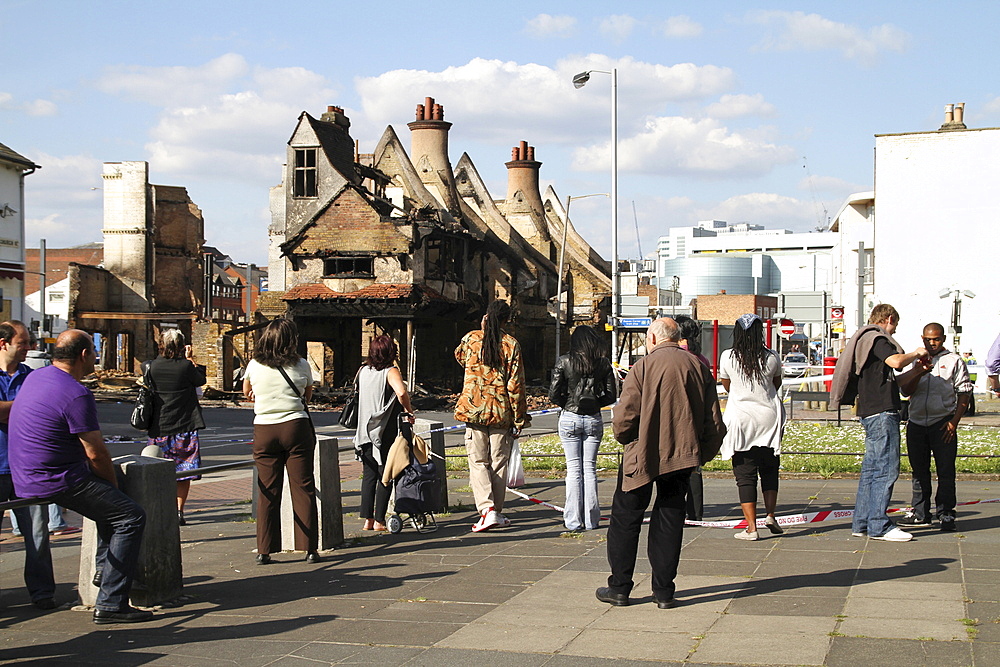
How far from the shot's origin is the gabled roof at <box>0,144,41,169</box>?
42969mm

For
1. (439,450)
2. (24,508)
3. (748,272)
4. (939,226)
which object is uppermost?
(748,272)

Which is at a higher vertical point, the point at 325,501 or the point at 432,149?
the point at 432,149

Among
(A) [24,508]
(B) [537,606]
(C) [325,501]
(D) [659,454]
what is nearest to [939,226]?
(C) [325,501]

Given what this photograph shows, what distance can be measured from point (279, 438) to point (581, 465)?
2564mm

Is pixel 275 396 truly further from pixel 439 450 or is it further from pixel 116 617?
pixel 439 450

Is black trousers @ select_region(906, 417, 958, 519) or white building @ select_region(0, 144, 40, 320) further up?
white building @ select_region(0, 144, 40, 320)

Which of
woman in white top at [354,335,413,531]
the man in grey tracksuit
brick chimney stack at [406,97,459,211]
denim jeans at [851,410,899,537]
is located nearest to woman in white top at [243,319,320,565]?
woman in white top at [354,335,413,531]

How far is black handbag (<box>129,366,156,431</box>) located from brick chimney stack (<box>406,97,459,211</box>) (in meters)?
39.0

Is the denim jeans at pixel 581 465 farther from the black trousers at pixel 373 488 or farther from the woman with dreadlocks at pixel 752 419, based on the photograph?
the black trousers at pixel 373 488

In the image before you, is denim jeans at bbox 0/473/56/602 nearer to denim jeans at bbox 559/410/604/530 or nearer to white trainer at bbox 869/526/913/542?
denim jeans at bbox 559/410/604/530

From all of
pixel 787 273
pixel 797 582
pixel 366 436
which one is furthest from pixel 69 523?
pixel 787 273

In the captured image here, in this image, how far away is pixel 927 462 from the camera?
915 cm

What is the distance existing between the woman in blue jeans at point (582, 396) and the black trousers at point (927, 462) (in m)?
2.67

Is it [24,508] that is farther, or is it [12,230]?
[12,230]
